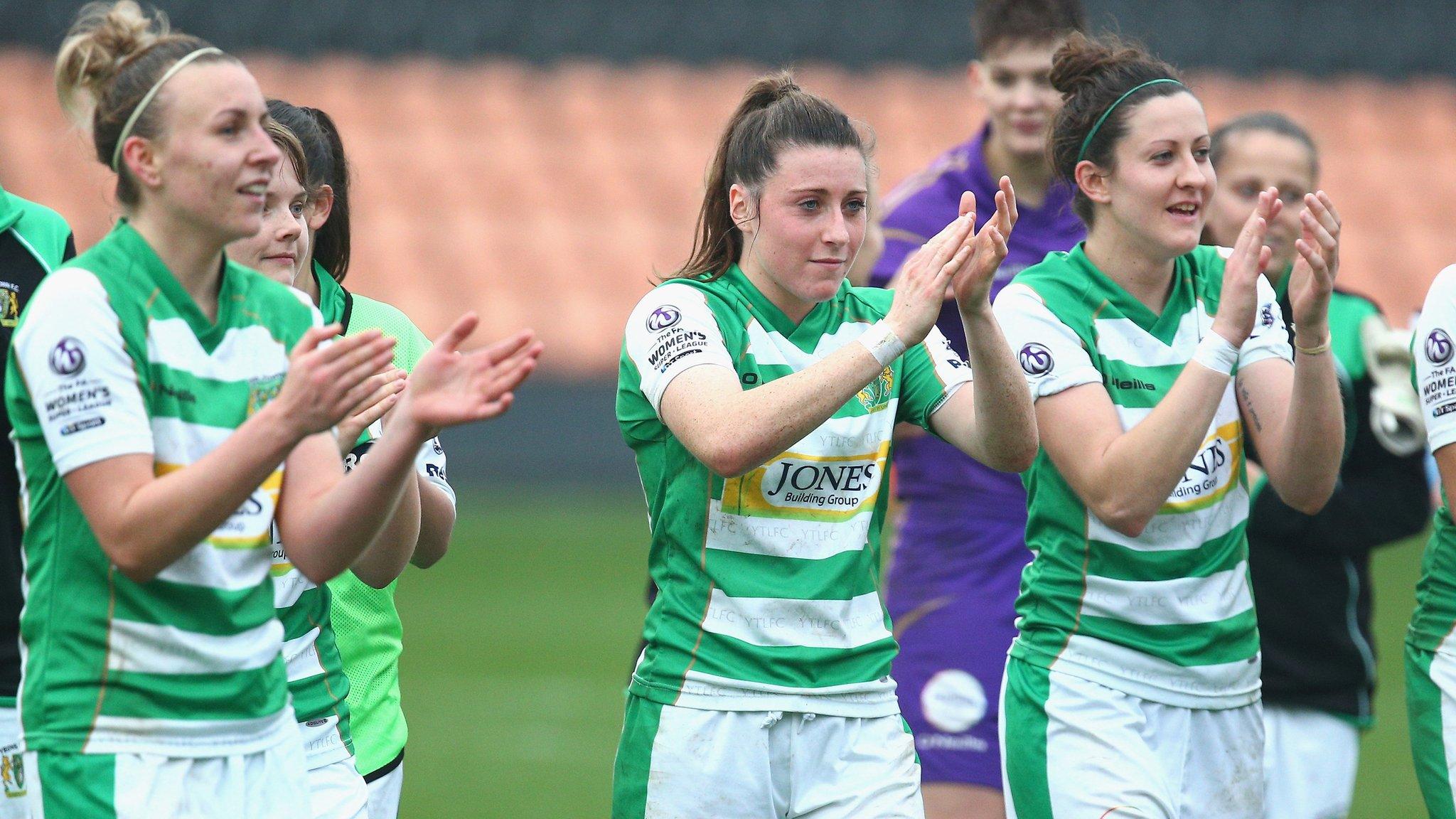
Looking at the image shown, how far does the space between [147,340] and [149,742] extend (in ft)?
Result: 2.09

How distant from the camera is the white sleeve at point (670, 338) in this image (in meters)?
3.43

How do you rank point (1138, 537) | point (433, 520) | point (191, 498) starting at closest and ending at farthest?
point (191, 498)
point (1138, 537)
point (433, 520)

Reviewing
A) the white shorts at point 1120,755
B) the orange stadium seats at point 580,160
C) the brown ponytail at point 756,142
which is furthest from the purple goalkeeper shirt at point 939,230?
the orange stadium seats at point 580,160

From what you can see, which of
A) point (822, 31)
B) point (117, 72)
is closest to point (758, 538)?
point (117, 72)

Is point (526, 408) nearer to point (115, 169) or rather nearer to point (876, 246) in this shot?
point (876, 246)

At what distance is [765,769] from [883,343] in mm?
888

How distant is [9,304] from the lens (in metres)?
3.47

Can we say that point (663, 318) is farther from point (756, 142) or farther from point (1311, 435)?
point (1311, 435)

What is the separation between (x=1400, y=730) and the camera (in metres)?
8.59

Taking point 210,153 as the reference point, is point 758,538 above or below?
below

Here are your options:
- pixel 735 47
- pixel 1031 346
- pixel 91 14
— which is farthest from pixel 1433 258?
pixel 91 14

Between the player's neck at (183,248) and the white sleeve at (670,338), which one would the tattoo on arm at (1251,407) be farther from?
the player's neck at (183,248)

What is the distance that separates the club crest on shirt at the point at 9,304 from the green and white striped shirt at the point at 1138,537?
2.05 m

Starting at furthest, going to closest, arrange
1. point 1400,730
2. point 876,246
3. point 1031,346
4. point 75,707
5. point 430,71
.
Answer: point 430,71, point 1400,730, point 876,246, point 1031,346, point 75,707
